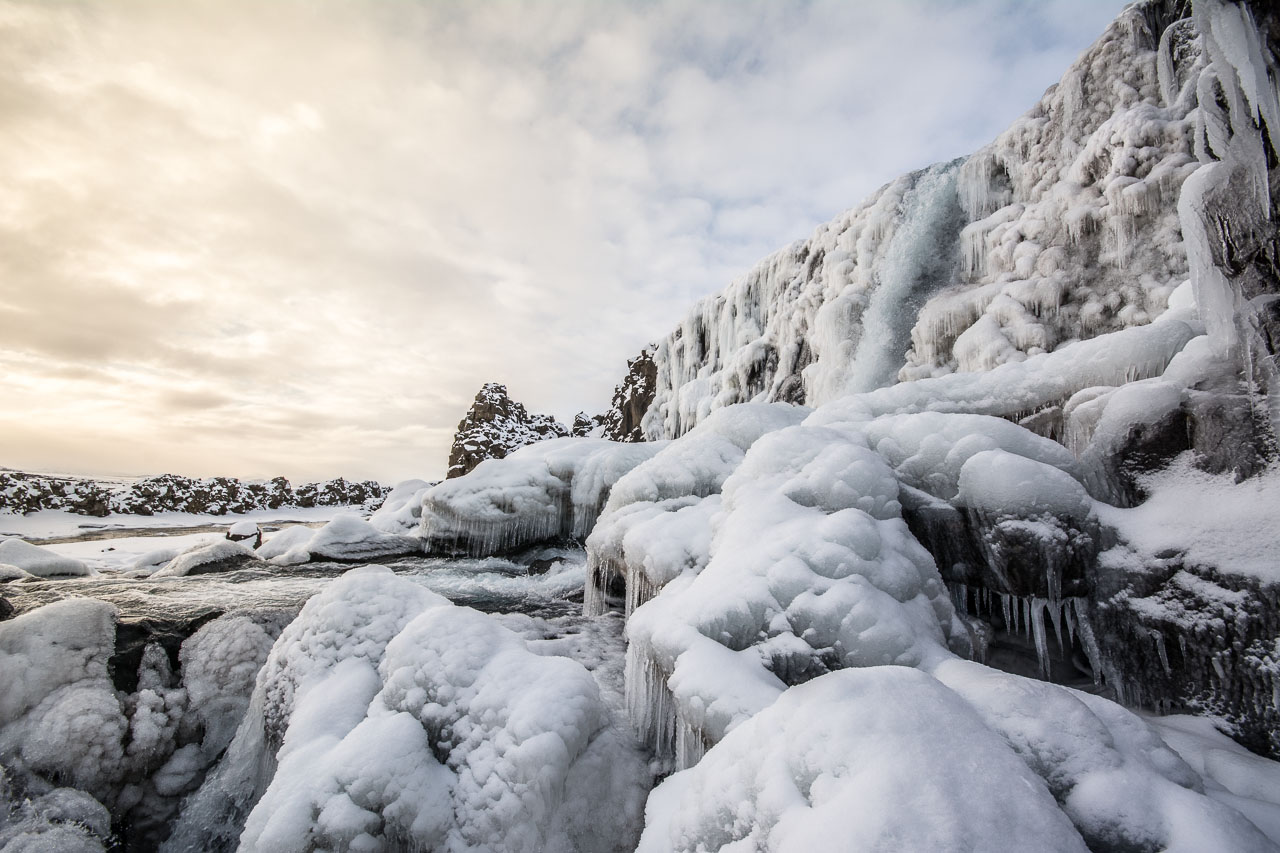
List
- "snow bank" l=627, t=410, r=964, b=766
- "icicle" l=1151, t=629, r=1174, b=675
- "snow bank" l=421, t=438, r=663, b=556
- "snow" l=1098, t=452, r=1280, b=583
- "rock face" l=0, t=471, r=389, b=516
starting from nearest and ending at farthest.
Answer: "snow bank" l=627, t=410, r=964, b=766 < "snow" l=1098, t=452, r=1280, b=583 < "icicle" l=1151, t=629, r=1174, b=675 < "snow bank" l=421, t=438, r=663, b=556 < "rock face" l=0, t=471, r=389, b=516

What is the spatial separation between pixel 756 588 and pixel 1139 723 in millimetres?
1938

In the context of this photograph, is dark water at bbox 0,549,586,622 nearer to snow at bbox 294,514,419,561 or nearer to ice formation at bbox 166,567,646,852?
snow at bbox 294,514,419,561

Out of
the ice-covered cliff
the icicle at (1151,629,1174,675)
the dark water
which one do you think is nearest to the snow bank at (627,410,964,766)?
the icicle at (1151,629,1174,675)

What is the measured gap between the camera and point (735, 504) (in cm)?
484

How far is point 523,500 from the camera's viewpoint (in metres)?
11.7

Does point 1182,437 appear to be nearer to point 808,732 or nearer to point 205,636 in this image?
point 808,732

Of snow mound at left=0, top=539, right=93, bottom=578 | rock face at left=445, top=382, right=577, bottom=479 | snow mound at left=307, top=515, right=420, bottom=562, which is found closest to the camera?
snow mound at left=0, top=539, right=93, bottom=578

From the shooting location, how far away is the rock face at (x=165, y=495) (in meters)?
26.5

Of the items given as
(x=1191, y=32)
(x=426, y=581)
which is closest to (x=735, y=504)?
(x=426, y=581)

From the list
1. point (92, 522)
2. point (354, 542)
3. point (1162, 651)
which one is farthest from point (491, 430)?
point (1162, 651)

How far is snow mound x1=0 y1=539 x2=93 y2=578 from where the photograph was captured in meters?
9.12

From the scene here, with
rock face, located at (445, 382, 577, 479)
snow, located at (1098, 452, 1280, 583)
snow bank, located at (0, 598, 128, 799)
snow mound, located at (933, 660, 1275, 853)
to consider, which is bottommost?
snow bank, located at (0, 598, 128, 799)

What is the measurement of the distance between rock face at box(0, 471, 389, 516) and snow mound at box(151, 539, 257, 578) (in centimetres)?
2653

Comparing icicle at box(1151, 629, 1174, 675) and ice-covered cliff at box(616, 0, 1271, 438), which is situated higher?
ice-covered cliff at box(616, 0, 1271, 438)
